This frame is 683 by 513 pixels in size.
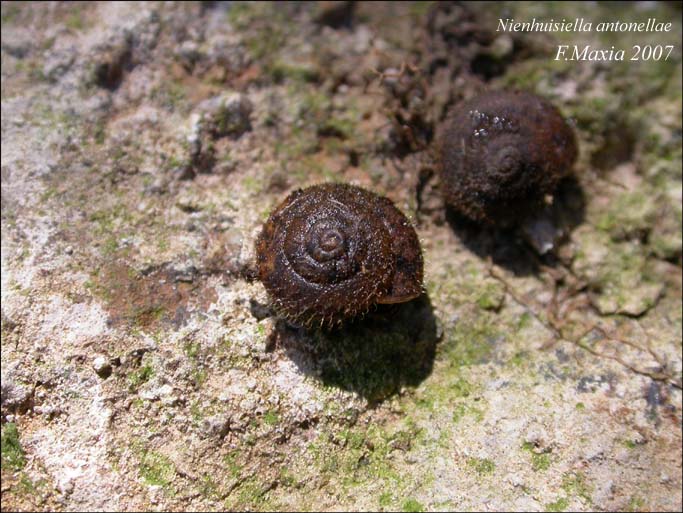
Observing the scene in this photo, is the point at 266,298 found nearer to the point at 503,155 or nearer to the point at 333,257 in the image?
the point at 333,257

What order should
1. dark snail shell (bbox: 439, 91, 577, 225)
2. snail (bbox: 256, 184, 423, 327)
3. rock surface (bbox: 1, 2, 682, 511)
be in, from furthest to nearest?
1. dark snail shell (bbox: 439, 91, 577, 225)
2. rock surface (bbox: 1, 2, 682, 511)
3. snail (bbox: 256, 184, 423, 327)

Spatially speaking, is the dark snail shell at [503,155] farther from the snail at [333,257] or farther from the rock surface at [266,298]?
the snail at [333,257]

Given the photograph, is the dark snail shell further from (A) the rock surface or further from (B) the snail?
(B) the snail

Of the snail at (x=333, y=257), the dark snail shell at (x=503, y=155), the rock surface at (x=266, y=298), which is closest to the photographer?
the snail at (x=333, y=257)

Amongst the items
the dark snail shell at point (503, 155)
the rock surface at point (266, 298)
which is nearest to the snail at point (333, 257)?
the rock surface at point (266, 298)

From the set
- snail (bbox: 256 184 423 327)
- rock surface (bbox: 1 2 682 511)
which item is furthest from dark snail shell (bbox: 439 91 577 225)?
snail (bbox: 256 184 423 327)

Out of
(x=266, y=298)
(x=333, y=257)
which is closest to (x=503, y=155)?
(x=333, y=257)

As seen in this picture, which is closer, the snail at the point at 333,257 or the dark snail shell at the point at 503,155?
the snail at the point at 333,257
